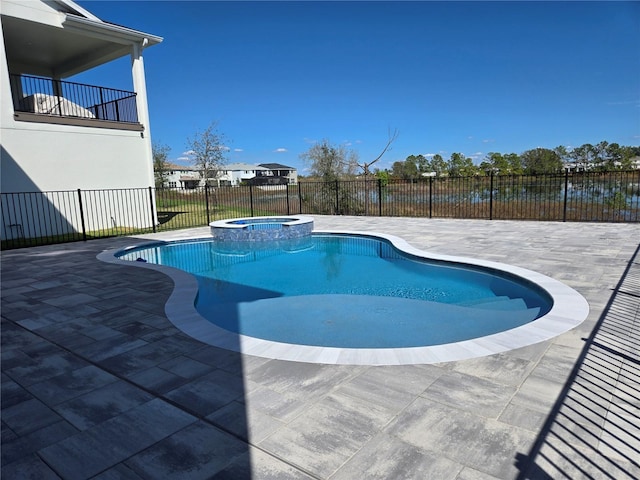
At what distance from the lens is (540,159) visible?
131ft

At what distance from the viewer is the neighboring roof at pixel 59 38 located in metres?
10.7

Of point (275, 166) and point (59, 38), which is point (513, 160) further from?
point (275, 166)

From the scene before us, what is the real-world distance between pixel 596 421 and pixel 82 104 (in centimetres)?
1553

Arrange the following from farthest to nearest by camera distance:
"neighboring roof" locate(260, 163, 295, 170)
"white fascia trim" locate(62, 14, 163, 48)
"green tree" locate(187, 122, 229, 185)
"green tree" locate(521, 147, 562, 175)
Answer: "neighboring roof" locate(260, 163, 295, 170)
"green tree" locate(521, 147, 562, 175)
"green tree" locate(187, 122, 229, 185)
"white fascia trim" locate(62, 14, 163, 48)

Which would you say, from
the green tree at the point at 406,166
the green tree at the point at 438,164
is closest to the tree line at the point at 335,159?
the green tree at the point at 438,164

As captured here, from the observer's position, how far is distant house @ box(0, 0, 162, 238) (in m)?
10.4

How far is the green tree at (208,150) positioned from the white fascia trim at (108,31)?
7.19 m

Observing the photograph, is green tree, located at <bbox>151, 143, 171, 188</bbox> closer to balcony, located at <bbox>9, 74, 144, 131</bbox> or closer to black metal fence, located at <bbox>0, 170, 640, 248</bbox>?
black metal fence, located at <bbox>0, 170, 640, 248</bbox>

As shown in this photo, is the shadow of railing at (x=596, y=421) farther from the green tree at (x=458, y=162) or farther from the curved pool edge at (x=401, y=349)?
the green tree at (x=458, y=162)

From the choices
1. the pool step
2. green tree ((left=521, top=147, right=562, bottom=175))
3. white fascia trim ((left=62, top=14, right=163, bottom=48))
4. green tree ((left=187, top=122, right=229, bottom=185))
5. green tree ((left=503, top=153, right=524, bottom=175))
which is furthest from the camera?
green tree ((left=503, top=153, right=524, bottom=175))

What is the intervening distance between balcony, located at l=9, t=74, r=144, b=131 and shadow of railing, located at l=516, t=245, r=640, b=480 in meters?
13.4

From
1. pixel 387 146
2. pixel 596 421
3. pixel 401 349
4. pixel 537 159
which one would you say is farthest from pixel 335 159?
pixel 537 159

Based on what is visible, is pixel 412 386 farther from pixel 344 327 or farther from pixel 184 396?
pixel 344 327

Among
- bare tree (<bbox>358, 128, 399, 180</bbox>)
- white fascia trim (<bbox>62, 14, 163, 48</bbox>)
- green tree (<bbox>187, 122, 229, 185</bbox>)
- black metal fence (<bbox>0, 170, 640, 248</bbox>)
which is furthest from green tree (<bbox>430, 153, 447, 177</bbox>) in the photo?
white fascia trim (<bbox>62, 14, 163, 48</bbox>)
